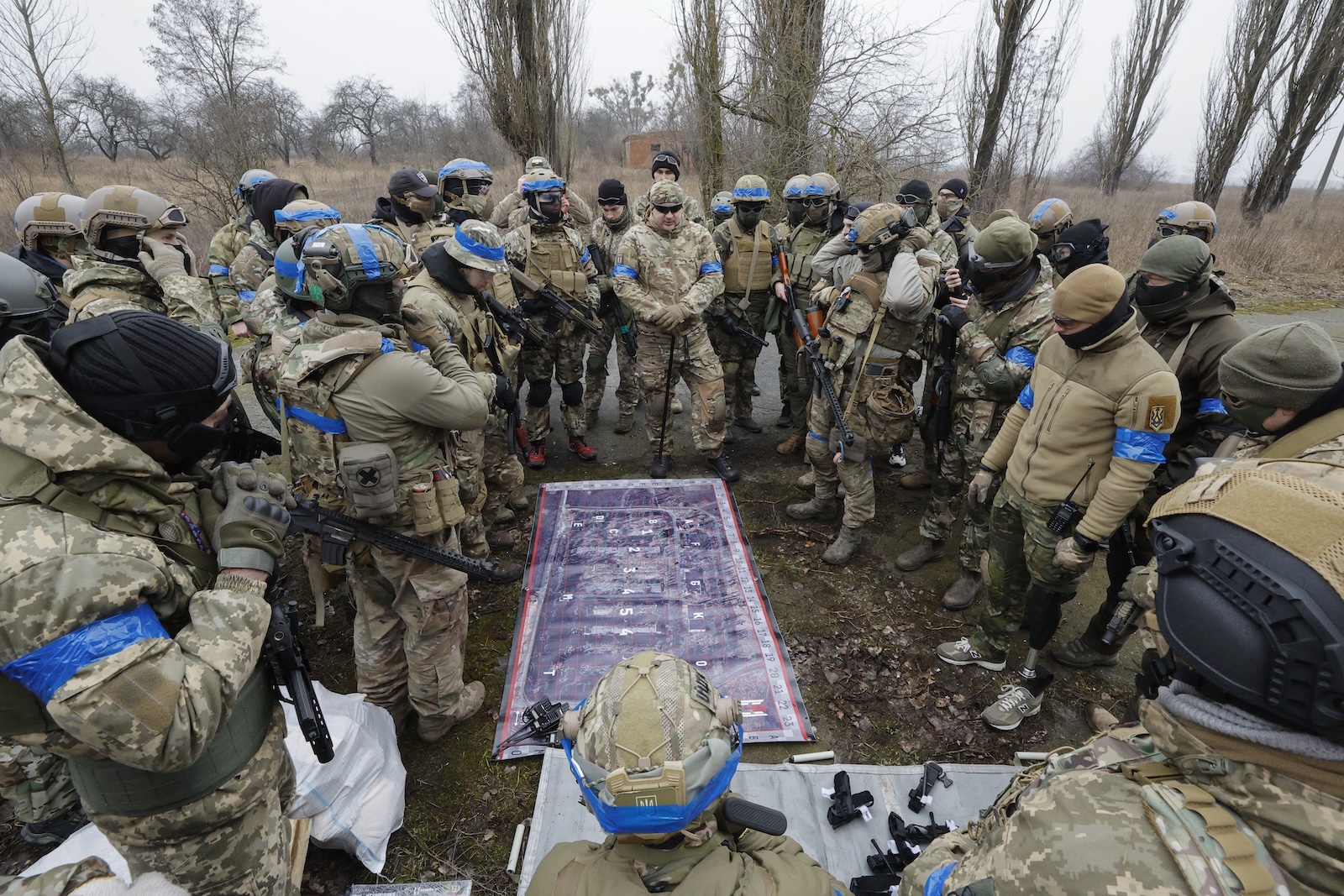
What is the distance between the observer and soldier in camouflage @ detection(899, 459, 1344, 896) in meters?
0.99

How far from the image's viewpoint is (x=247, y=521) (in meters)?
1.77

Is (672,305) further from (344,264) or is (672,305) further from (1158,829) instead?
(1158,829)

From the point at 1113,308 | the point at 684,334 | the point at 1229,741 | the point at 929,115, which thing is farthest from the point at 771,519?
the point at 929,115

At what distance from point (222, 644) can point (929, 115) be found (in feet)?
33.8

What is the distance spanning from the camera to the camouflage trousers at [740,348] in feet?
20.0

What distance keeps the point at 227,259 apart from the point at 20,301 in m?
3.53

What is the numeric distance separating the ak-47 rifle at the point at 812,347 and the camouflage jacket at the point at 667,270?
0.75 metres

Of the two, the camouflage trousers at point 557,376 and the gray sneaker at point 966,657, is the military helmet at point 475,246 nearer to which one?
the camouflage trousers at point 557,376

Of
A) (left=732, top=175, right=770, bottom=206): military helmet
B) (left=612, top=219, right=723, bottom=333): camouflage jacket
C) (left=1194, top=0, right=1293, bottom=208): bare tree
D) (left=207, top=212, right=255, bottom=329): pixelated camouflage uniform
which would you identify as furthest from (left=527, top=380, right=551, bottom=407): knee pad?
(left=1194, top=0, right=1293, bottom=208): bare tree

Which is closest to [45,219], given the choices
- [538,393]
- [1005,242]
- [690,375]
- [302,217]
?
A: [302,217]

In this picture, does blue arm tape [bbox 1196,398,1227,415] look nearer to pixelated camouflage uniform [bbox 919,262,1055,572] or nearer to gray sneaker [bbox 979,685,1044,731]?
pixelated camouflage uniform [bbox 919,262,1055,572]

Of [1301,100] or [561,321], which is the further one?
[1301,100]

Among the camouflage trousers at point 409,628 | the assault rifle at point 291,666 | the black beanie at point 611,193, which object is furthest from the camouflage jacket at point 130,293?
the black beanie at point 611,193

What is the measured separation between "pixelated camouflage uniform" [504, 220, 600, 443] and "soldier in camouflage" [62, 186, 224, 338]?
7.30 ft
